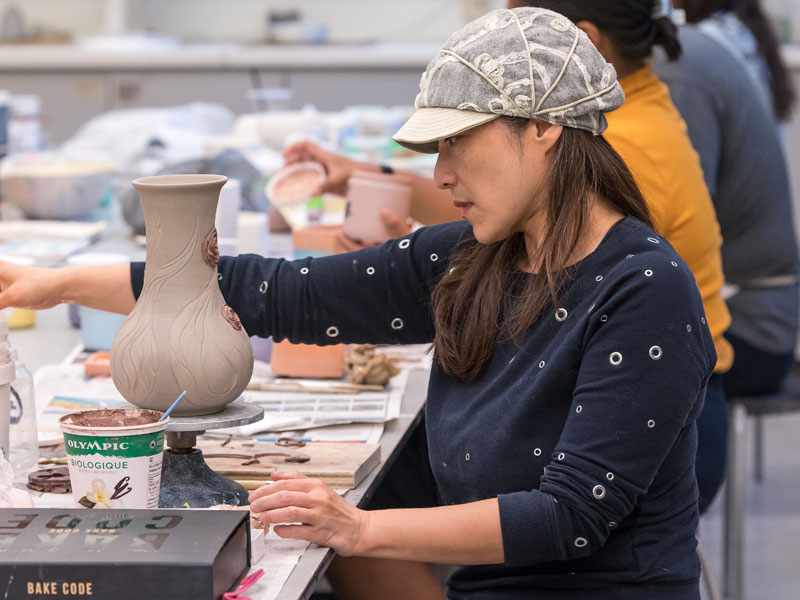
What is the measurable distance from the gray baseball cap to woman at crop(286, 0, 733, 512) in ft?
1.33

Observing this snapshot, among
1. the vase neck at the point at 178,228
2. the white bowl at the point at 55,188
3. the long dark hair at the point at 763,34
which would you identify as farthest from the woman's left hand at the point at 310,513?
the long dark hair at the point at 763,34

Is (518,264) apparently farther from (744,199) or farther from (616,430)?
(744,199)

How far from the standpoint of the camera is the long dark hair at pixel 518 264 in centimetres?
124

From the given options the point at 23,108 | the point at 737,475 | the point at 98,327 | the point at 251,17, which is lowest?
the point at 737,475

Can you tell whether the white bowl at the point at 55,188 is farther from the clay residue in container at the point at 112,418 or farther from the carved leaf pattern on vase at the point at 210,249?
the clay residue in container at the point at 112,418

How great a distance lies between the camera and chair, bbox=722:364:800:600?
240 centimetres

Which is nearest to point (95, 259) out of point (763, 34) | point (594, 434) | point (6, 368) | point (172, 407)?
point (6, 368)

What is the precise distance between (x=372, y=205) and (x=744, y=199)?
3.07 feet

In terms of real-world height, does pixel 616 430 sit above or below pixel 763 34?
below

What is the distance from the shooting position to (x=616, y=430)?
3.66ft

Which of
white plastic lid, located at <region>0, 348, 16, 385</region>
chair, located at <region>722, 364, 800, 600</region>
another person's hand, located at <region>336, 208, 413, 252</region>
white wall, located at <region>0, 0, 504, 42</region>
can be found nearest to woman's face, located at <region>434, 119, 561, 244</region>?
white plastic lid, located at <region>0, 348, 16, 385</region>

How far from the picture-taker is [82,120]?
5449 mm

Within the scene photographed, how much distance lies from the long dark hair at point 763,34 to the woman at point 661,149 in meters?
1.03

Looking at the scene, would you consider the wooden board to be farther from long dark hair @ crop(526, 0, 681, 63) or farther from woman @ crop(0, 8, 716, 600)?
long dark hair @ crop(526, 0, 681, 63)
